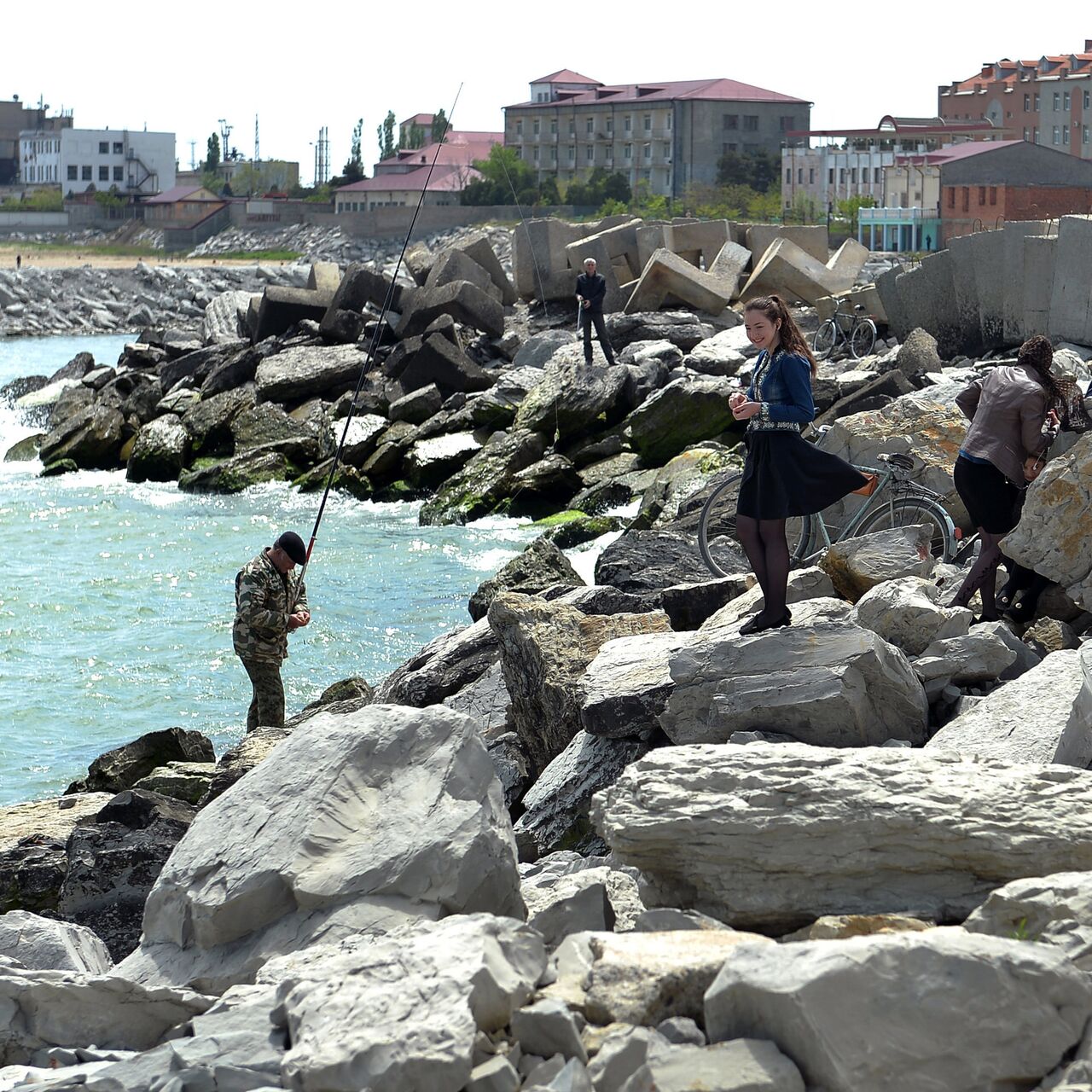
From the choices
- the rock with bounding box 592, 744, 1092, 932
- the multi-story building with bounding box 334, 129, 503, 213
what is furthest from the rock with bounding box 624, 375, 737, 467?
the multi-story building with bounding box 334, 129, 503, 213

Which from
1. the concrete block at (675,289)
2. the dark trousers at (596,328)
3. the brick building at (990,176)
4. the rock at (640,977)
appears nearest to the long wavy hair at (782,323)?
the rock at (640,977)

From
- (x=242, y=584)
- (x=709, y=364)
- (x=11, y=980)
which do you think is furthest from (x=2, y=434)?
(x=11, y=980)

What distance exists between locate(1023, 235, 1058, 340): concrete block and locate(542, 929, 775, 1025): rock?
12.1 metres

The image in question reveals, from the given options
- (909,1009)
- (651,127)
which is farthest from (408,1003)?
(651,127)

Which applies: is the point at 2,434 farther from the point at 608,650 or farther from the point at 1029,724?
the point at 1029,724

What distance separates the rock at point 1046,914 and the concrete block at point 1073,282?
11198mm

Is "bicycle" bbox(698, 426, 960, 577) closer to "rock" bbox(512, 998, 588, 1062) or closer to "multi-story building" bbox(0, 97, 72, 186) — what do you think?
"rock" bbox(512, 998, 588, 1062)

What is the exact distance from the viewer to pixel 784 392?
5867 millimetres

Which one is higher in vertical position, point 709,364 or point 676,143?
point 676,143

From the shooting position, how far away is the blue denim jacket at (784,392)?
5836mm

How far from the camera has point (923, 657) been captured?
588 cm

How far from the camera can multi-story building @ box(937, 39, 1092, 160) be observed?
2891 inches

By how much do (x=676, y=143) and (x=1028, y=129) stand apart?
21.4 meters

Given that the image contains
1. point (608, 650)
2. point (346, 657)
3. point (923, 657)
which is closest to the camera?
point (923, 657)
